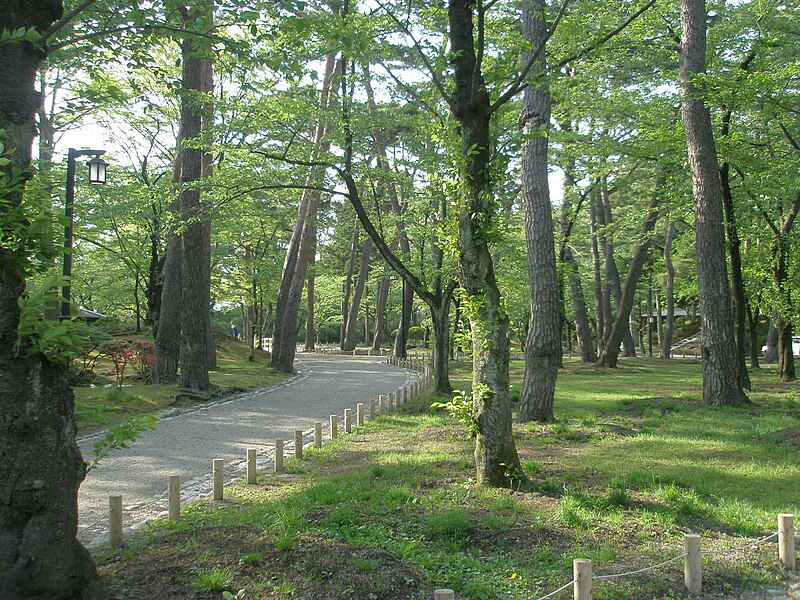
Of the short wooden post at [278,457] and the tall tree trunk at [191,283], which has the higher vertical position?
the tall tree trunk at [191,283]

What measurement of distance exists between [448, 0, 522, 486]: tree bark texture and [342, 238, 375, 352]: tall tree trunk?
29.4 meters

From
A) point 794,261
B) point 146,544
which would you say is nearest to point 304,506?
point 146,544

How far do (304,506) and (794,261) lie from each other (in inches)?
709

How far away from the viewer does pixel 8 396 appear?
3.58 metres

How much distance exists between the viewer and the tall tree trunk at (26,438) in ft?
11.5

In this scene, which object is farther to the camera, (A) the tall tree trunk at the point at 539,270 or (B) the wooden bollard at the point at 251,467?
(A) the tall tree trunk at the point at 539,270

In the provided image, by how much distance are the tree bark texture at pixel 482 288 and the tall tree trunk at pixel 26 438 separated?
402 centimetres

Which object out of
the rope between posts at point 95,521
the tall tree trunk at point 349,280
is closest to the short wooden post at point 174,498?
the rope between posts at point 95,521

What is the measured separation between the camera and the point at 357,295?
38.5 metres

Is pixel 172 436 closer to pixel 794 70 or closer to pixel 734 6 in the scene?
pixel 794 70

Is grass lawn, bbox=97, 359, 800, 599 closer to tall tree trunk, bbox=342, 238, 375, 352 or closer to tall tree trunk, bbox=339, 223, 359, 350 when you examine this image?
tall tree trunk, bbox=342, 238, 375, 352

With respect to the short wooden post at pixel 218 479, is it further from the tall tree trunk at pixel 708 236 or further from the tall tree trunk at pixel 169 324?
the tall tree trunk at pixel 169 324

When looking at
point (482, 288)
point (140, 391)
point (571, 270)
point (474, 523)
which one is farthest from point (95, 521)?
point (571, 270)

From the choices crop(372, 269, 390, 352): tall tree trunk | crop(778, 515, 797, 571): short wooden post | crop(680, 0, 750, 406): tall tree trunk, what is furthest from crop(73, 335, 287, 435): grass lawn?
crop(372, 269, 390, 352): tall tree trunk
